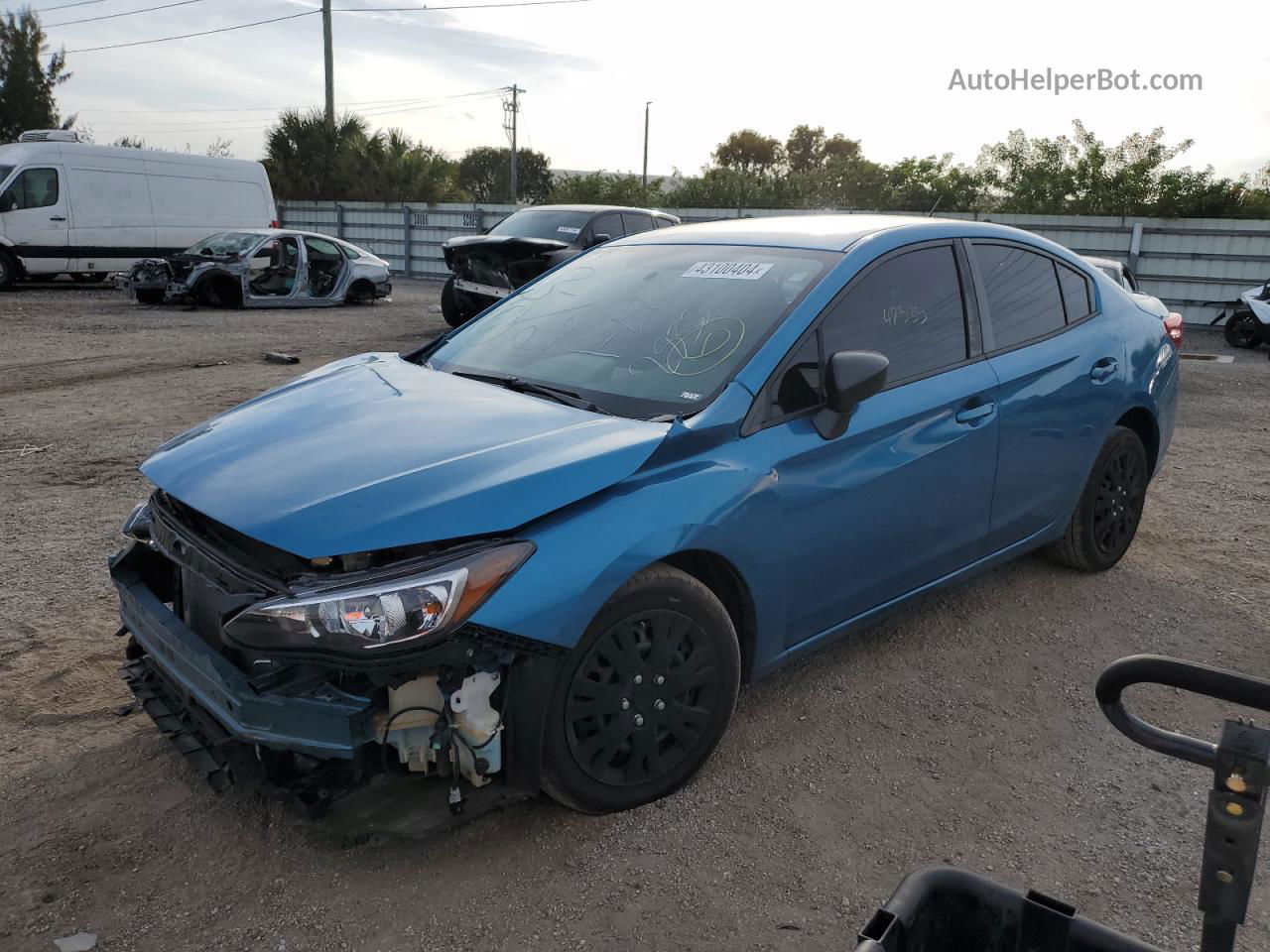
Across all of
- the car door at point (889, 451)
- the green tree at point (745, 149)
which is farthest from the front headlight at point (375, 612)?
the green tree at point (745, 149)

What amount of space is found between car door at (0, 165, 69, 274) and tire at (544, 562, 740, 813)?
17486mm

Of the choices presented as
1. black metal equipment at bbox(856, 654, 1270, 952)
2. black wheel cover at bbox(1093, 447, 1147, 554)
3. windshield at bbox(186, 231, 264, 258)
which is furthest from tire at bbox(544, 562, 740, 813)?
windshield at bbox(186, 231, 264, 258)

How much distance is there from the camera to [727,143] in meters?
58.9

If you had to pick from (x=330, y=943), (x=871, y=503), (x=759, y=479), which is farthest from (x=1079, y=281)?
(x=330, y=943)

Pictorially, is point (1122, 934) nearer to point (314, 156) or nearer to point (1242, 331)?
point (1242, 331)

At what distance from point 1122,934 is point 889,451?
204 centimetres

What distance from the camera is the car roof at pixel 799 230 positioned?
3518 mm

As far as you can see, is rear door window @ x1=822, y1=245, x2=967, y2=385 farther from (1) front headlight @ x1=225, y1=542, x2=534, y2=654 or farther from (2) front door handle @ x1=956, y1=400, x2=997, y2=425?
(1) front headlight @ x1=225, y1=542, x2=534, y2=654

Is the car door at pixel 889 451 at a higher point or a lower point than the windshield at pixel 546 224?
lower

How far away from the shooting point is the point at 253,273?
50.8 feet

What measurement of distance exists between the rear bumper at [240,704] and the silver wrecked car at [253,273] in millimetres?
13907

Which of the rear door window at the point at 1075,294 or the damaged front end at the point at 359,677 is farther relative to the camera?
the rear door window at the point at 1075,294

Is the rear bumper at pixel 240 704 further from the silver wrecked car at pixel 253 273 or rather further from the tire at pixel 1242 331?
the tire at pixel 1242 331

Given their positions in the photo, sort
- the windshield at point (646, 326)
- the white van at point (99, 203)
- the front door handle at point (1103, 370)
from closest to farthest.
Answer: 1. the windshield at point (646, 326)
2. the front door handle at point (1103, 370)
3. the white van at point (99, 203)
